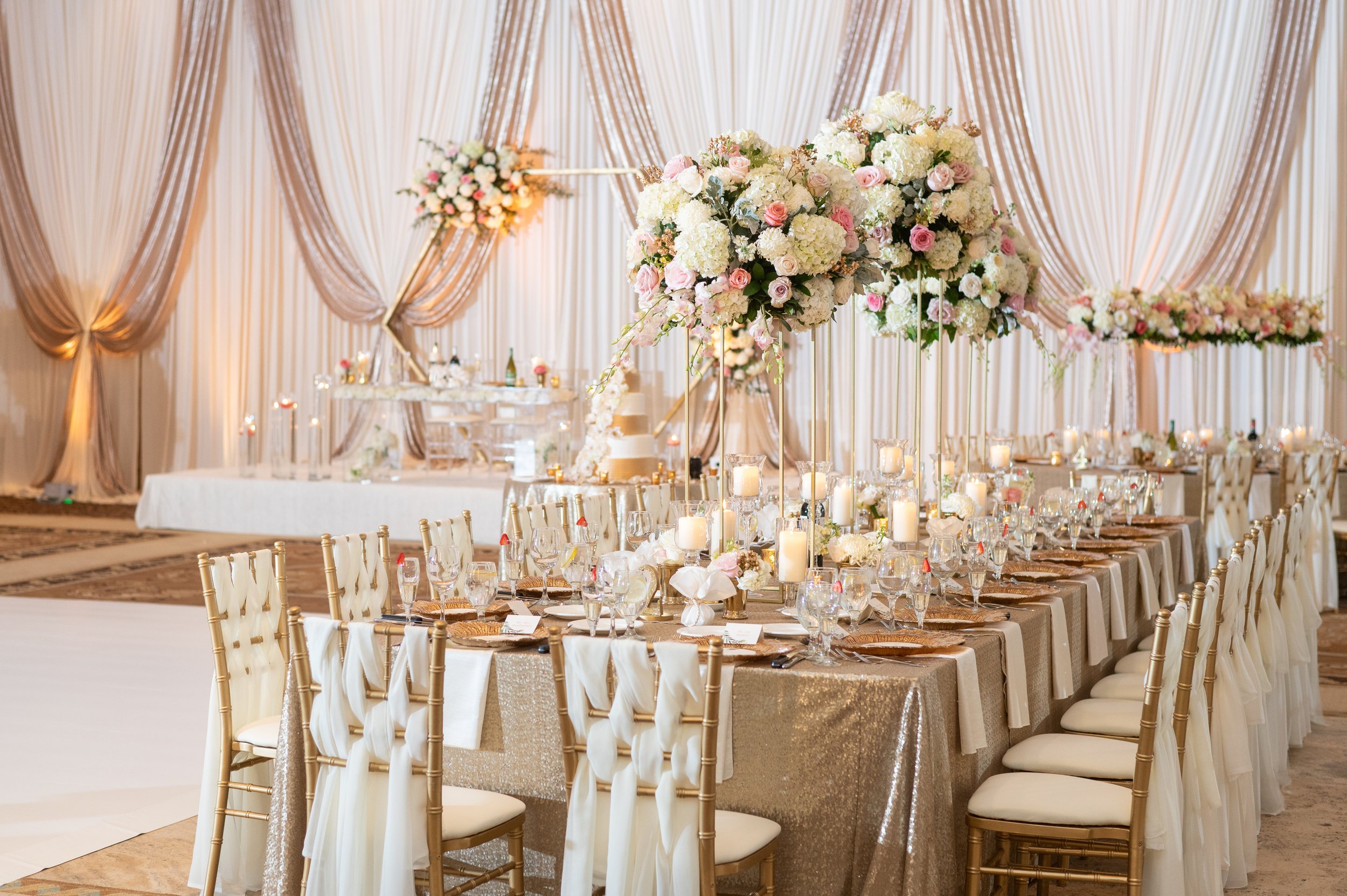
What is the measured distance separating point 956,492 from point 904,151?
1316mm

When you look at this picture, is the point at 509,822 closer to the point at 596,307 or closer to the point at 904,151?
the point at 904,151

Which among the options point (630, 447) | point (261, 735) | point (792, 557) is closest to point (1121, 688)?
point (792, 557)

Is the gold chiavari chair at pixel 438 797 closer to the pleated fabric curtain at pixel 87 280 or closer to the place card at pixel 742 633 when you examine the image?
the place card at pixel 742 633

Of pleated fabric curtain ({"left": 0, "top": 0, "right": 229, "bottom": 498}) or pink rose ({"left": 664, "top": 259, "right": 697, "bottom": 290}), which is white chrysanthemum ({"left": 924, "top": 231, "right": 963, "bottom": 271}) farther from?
pleated fabric curtain ({"left": 0, "top": 0, "right": 229, "bottom": 498})

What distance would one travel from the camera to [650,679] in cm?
292

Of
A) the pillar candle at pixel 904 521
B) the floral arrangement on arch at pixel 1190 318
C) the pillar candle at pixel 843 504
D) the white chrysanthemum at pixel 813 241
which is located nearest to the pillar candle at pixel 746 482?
the pillar candle at pixel 843 504

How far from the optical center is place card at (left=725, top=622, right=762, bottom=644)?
3400 mm

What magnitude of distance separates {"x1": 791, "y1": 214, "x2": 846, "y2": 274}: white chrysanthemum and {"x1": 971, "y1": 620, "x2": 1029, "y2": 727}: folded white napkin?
1.00 m

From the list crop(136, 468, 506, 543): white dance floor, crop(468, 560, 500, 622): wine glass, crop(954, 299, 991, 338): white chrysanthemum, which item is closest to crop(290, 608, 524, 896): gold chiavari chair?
crop(468, 560, 500, 622): wine glass

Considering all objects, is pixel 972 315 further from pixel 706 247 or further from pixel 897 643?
pixel 897 643

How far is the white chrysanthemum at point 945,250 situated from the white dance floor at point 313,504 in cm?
642

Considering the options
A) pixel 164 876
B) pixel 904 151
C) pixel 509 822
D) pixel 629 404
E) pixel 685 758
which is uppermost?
pixel 904 151

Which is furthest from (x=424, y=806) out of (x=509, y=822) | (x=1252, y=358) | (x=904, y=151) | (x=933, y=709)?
(x=1252, y=358)

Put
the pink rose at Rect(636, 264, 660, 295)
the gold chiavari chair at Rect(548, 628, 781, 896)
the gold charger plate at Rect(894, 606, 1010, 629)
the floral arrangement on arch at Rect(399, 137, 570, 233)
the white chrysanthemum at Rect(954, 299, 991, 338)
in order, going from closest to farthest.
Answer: the gold chiavari chair at Rect(548, 628, 781, 896) < the gold charger plate at Rect(894, 606, 1010, 629) < the pink rose at Rect(636, 264, 660, 295) < the white chrysanthemum at Rect(954, 299, 991, 338) < the floral arrangement on arch at Rect(399, 137, 570, 233)
